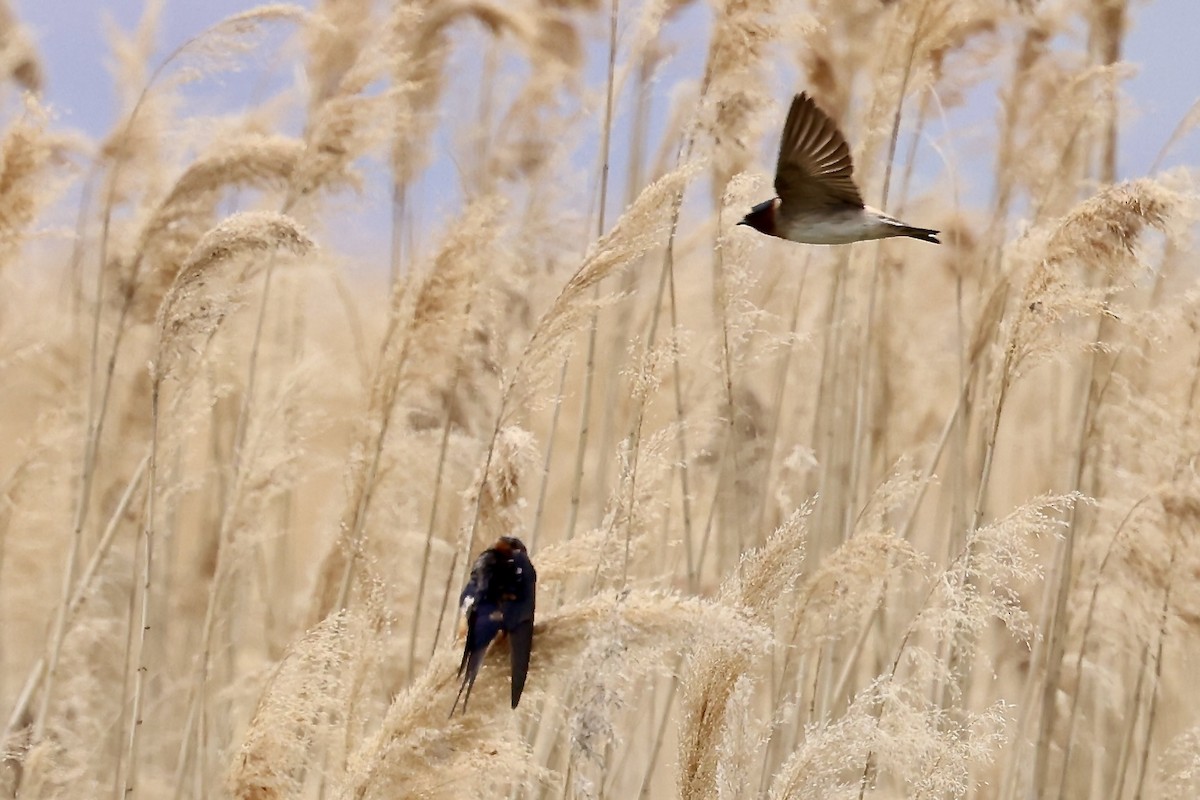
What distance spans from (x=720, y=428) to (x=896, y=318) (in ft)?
2.29

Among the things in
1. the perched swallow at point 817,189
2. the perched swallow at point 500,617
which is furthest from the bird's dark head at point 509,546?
the perched swallow at point 817,189

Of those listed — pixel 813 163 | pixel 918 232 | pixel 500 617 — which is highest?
pixel 813 163

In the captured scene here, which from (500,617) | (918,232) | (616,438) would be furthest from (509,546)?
(616,438)

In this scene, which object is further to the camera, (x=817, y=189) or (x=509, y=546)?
(x=817, y=189)

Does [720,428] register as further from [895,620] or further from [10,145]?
[10,145]

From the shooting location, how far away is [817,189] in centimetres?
198

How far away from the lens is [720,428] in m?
3.37

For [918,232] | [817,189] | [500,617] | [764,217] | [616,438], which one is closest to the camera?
[500,617]

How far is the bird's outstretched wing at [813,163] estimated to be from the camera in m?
1.94

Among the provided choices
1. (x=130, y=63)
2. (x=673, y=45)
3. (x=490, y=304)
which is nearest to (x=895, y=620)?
(x=490, y=304)

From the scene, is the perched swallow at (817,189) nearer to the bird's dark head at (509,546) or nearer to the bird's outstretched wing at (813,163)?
the bird's outstretched wing at (813,163)

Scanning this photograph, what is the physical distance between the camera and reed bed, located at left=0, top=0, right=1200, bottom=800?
1812 millimetres

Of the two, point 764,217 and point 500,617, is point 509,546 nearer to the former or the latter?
point 500,617

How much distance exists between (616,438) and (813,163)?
1.41 metres
